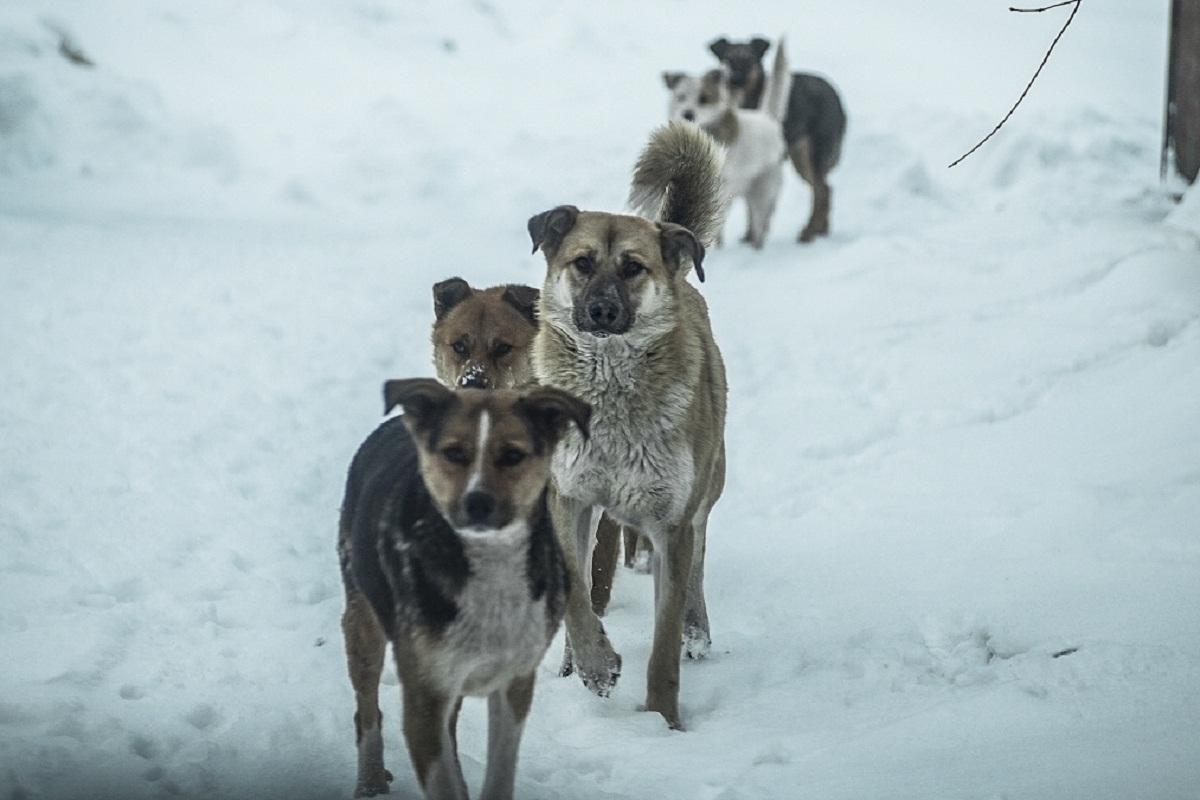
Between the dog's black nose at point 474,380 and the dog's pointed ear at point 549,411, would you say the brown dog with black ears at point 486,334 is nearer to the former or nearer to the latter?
the dog's black nose at point 474,380

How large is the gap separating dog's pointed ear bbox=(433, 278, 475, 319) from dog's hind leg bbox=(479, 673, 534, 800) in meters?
2.29

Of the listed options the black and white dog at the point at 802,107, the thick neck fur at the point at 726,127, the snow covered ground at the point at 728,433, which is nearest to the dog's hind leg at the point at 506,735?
the snow covered ground at the point at 728,433

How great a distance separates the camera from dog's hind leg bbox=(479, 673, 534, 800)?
147 inches

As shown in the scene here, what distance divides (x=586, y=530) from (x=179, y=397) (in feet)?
13.1

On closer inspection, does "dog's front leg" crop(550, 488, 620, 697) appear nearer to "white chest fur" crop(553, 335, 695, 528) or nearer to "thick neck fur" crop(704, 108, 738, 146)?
"white chest fur" crop(553, 335, 695, 528)

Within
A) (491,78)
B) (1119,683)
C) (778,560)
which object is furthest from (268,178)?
(1119,683)

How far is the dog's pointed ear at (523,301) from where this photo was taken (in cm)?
563

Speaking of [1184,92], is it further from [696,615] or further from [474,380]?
[474,380]

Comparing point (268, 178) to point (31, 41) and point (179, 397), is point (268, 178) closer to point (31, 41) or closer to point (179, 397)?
point (31, 41)

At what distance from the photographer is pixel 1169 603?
5.21 metres

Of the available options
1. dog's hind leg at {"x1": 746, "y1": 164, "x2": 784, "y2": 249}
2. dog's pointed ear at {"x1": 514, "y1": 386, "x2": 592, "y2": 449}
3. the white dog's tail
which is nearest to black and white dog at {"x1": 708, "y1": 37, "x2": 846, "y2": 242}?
the white dog's tail

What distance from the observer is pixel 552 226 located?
205 inches

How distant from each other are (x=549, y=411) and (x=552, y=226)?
1714mm

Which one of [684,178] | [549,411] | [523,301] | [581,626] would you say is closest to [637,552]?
[523,301]
